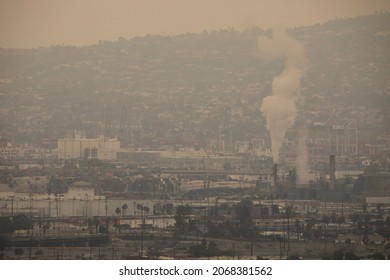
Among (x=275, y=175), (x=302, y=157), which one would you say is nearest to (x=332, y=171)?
(x=302, y=157)

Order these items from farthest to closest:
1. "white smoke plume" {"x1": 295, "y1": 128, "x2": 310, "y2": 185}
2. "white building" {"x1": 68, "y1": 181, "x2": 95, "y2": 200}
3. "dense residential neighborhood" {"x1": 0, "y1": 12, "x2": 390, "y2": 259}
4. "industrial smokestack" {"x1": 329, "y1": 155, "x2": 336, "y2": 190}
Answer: "white smoke plume" {"x1": 295, "y1": 128, "x2": 310, "y2": 185}, "white building" {"x1": 68, "y1": 181, "x2": 95, "y2": 200}, "industrial smokestack" {"x1": 329, "y1": 155, "x2": 336, "y2": 190}, "dense residential neighborhood" {"x1": 0, "y1": 12, "x2": 390, "y2": 259}

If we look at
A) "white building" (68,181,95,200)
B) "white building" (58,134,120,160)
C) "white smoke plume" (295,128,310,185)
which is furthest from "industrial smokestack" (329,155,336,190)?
"white building" (68,181,95,200)

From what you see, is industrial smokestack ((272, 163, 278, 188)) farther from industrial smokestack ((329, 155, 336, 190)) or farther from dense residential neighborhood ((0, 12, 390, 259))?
industrial smokestack ((329, 155, 336, 190))

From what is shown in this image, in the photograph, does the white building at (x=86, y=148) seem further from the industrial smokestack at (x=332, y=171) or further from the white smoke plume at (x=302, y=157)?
the industrial smokestack at (x=332, y=171)

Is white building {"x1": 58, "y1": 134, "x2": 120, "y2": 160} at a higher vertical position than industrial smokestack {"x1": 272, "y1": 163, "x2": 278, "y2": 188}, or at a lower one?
higher

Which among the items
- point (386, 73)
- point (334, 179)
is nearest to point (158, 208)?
point (334, 179)

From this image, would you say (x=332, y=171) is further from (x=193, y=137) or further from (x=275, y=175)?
(x=193, y=137)

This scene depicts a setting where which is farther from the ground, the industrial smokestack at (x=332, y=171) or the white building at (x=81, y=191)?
the industrial smokestack at (x=332, y=171)

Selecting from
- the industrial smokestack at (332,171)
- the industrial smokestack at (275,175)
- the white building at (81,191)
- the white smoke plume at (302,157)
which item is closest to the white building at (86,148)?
the white building at (81,191)

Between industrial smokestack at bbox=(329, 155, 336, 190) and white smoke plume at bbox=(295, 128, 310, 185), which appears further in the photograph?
white smoke plume at bbox=(295, 128, 310, 185)
